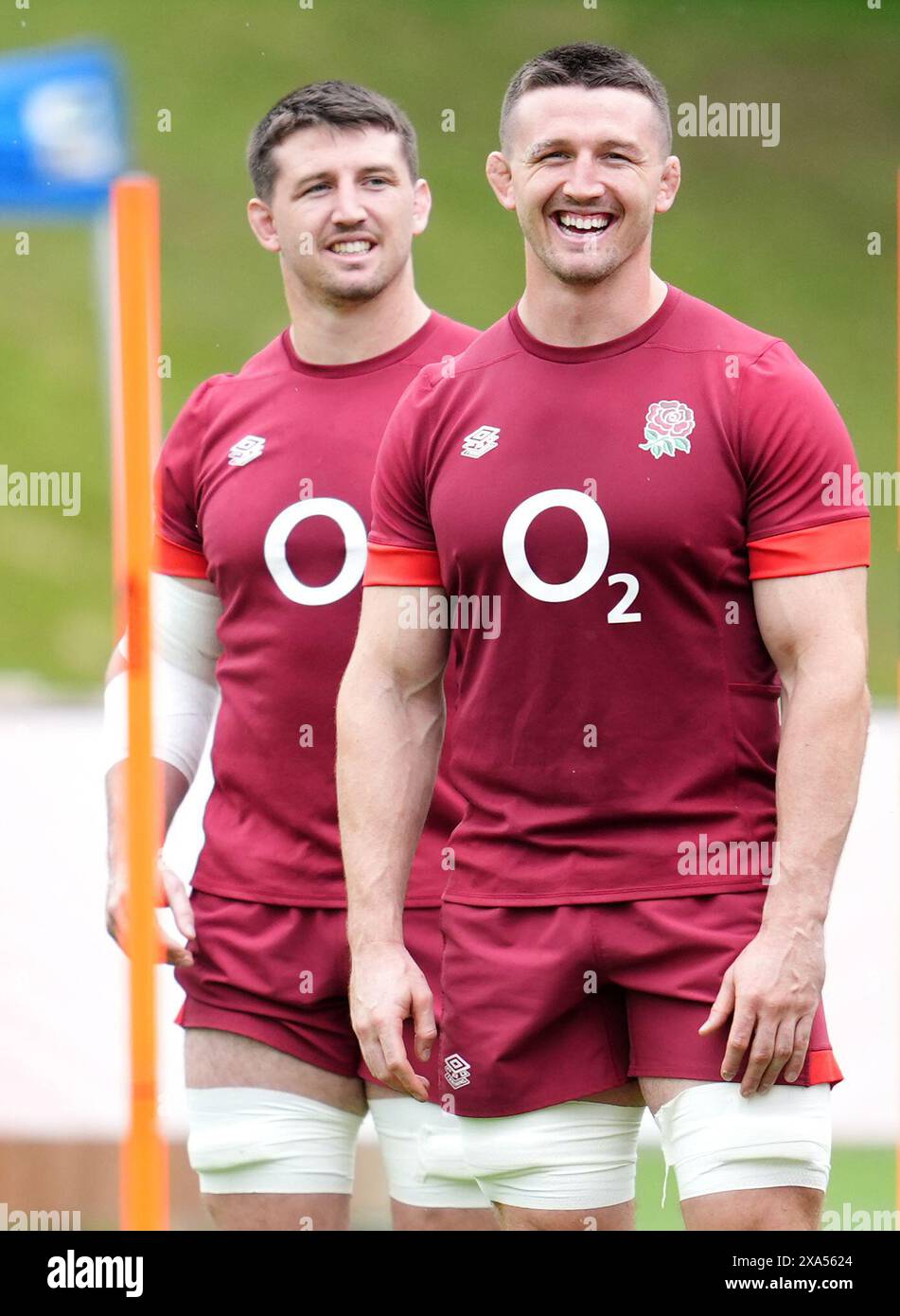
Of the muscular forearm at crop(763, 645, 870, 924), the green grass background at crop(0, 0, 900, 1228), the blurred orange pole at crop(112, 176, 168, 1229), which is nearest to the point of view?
the muscular forearm at crop(763, 645, 870, 924)

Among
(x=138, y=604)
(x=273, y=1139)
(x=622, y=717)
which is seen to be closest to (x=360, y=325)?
(x=138, y=604)

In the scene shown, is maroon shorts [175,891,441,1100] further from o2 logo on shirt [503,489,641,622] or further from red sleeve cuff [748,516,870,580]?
red sleeve cuff [748,516,870,580]

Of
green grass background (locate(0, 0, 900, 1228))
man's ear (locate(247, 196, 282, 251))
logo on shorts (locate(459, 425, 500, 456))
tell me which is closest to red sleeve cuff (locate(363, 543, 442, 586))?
logo on shorts (locate(459, 425, 500, 456))

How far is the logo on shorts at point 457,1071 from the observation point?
2.12 metres

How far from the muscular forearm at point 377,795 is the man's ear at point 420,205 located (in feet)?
2.17

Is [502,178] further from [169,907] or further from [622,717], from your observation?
[169,907]

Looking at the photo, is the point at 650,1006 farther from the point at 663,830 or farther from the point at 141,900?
the point at 141,900

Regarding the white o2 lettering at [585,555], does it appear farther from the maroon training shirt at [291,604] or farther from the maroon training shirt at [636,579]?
the maroon training shirt at [291,604]

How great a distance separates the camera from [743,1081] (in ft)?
6.46

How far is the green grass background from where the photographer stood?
5.75 meters

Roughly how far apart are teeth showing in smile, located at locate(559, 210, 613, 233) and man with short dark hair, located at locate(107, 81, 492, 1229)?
0.46 m

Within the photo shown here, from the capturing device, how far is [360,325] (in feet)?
8.30

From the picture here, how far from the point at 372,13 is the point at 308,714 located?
4456mm

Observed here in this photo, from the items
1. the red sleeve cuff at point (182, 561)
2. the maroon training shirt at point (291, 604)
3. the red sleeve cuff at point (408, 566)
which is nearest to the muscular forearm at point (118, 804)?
the maroon training shirt at point (291, 604)
